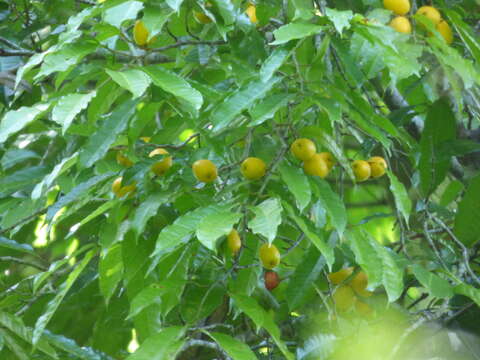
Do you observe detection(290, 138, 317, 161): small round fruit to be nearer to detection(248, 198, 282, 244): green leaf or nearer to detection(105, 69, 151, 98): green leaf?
detection(248, 198, 282, 244): green leaf

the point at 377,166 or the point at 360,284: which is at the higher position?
the point at 377,166

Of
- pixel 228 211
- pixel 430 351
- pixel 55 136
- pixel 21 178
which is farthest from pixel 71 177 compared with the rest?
pixel 430 351

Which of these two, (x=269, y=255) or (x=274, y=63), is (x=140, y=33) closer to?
(x=274, y=63)

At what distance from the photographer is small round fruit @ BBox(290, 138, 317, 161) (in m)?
1.51

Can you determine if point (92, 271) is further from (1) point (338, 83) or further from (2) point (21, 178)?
(1) point (338, 83)

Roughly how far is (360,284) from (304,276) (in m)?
0.18

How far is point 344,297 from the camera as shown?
1806mm

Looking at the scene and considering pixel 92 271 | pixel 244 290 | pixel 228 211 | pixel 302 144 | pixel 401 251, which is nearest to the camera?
pixel 228 211

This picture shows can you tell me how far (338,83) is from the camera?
5.61 feet

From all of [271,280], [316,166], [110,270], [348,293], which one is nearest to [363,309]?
[348,293]

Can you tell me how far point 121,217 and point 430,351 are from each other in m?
0.65

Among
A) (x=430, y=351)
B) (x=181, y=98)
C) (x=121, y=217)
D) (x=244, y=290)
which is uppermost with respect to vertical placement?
(x=181, y=98)

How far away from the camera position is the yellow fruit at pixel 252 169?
1498 mm

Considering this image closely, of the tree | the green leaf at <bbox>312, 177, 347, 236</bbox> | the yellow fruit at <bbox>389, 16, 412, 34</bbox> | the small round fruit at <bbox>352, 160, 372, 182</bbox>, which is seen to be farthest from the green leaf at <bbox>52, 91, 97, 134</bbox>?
the yellow fruit at <bbox>389, 16, 412, 34</bbox>
